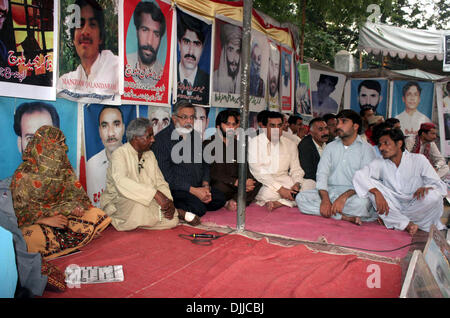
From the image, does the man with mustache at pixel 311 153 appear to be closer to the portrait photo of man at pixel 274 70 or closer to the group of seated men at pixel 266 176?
the group of seated men at pixel 266 176

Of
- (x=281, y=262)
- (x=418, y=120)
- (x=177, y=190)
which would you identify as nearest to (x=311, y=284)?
(x=281, y=262)

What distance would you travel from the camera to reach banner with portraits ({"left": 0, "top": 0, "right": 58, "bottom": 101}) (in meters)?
3.08

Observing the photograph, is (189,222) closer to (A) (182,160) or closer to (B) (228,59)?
(A) (182,160)

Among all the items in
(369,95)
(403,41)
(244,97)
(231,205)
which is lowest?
(231,205)

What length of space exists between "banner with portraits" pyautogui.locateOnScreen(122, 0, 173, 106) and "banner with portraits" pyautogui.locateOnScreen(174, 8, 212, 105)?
0.75 feet

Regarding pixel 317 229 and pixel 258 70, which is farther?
pixel 258 70

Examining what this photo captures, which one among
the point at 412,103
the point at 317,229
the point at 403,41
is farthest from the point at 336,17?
the point at 317,229

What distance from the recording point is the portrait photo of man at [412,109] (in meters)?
9.66

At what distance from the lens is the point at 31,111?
11.3ft

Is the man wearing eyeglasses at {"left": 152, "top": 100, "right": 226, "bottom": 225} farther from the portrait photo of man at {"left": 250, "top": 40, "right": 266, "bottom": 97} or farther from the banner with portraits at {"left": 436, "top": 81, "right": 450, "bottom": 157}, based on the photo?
the banner with portraits at {"left": 436, "top": 81, "right": 450, "bottom": 157}

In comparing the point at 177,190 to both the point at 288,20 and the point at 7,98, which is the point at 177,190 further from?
the point at 288,20

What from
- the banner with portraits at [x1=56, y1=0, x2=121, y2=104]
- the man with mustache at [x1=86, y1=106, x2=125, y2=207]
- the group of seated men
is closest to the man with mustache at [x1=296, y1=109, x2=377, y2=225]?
the group of seated men

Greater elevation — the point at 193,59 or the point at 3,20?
the point at 193,59

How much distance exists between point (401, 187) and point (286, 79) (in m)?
4.81
